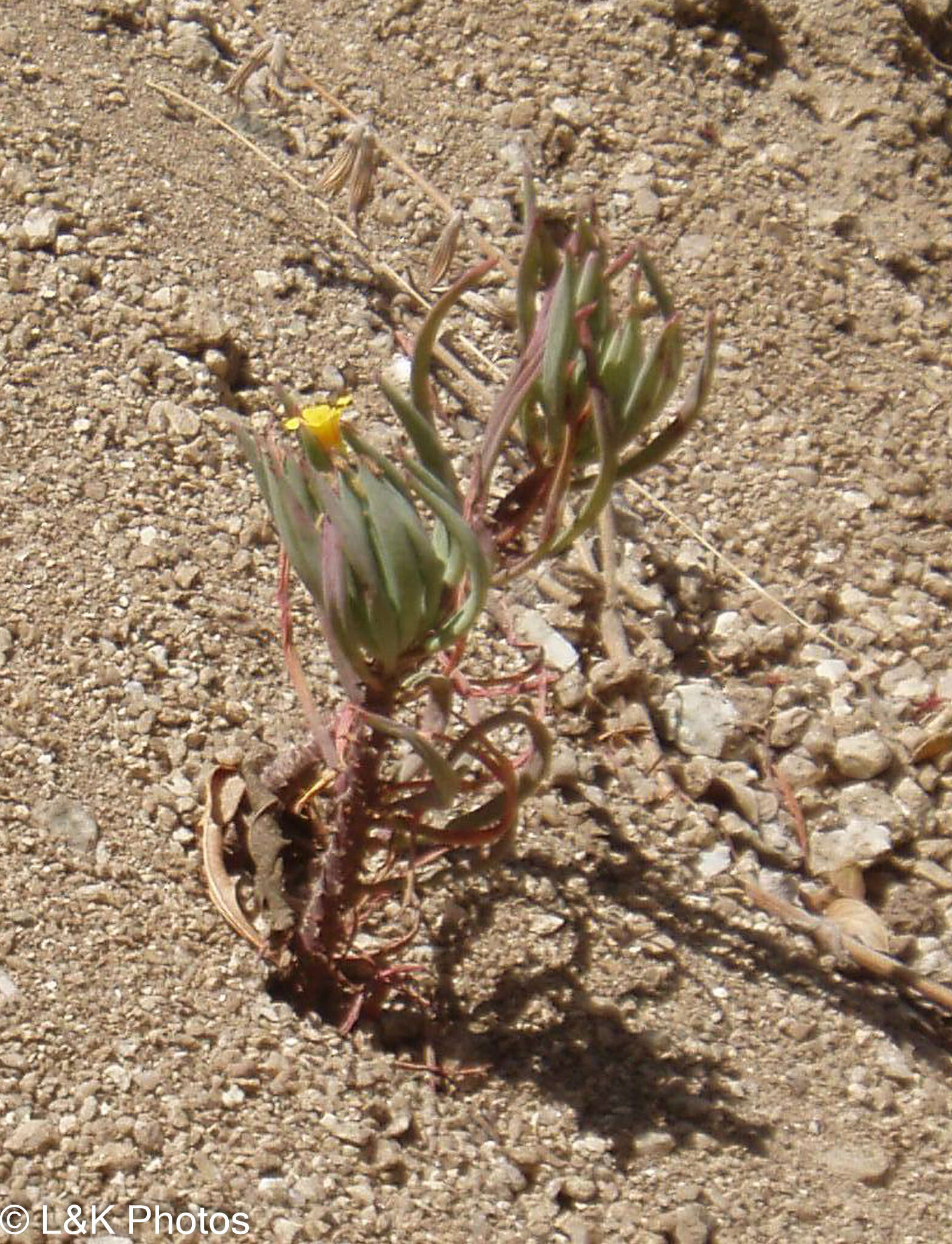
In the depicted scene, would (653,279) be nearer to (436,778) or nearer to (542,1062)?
(436,778)

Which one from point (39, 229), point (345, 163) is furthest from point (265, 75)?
point (39, 229)

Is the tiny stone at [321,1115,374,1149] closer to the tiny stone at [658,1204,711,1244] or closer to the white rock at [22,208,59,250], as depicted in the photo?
the tiny stone at [658,1204,711,1244]

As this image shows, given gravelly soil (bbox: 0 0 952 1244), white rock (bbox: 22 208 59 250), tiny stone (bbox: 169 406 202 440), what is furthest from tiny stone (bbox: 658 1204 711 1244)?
white rock (bbox: 22 208 59 250)

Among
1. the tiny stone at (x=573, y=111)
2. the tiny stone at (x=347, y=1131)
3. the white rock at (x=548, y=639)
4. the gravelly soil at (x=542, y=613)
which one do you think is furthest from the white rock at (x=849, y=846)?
the tiny stone at (x=573, y=111)

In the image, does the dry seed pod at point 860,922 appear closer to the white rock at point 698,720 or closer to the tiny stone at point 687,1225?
the white rock at point 698,720

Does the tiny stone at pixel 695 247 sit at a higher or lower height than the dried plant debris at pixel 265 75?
higher

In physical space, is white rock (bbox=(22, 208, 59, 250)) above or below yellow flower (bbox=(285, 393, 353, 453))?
below
